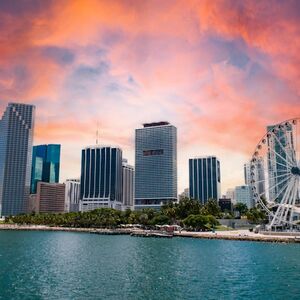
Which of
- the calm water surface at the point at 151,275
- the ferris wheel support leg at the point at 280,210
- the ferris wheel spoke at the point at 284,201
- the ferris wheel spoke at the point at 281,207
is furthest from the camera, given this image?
the ferris wheel support leg at the point at 280,210

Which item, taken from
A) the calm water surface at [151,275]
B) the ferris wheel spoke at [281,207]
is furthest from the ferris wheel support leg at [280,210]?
the calm water surface at [151,275]

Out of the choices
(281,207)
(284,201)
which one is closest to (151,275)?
(284,201)

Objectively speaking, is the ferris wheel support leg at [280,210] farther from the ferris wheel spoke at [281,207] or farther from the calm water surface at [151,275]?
the calm water surface at [151,275]

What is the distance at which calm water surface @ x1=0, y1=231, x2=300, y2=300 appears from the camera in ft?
189

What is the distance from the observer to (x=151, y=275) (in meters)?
72.1

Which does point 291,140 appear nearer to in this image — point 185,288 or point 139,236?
point 139,236

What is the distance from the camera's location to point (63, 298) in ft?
179

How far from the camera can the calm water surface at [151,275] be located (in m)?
57.7

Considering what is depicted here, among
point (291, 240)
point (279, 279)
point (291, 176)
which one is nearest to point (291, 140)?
point (291, 176)

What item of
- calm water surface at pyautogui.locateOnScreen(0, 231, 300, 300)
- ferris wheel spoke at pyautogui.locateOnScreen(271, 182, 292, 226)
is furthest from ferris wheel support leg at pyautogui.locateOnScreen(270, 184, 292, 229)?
calm water surface at pyautogui.locateOnScreen(0, 231, 300, 300)

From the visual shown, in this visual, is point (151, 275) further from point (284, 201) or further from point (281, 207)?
point (281, 207)

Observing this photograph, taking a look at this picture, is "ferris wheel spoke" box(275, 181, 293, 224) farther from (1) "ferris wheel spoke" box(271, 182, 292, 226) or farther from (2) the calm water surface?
(2) the calm water surface

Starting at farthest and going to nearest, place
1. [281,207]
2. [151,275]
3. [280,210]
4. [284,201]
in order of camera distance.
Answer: [281,207] < [280,210] < [284,201] < [151,275]

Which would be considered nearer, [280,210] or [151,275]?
[151,275]
